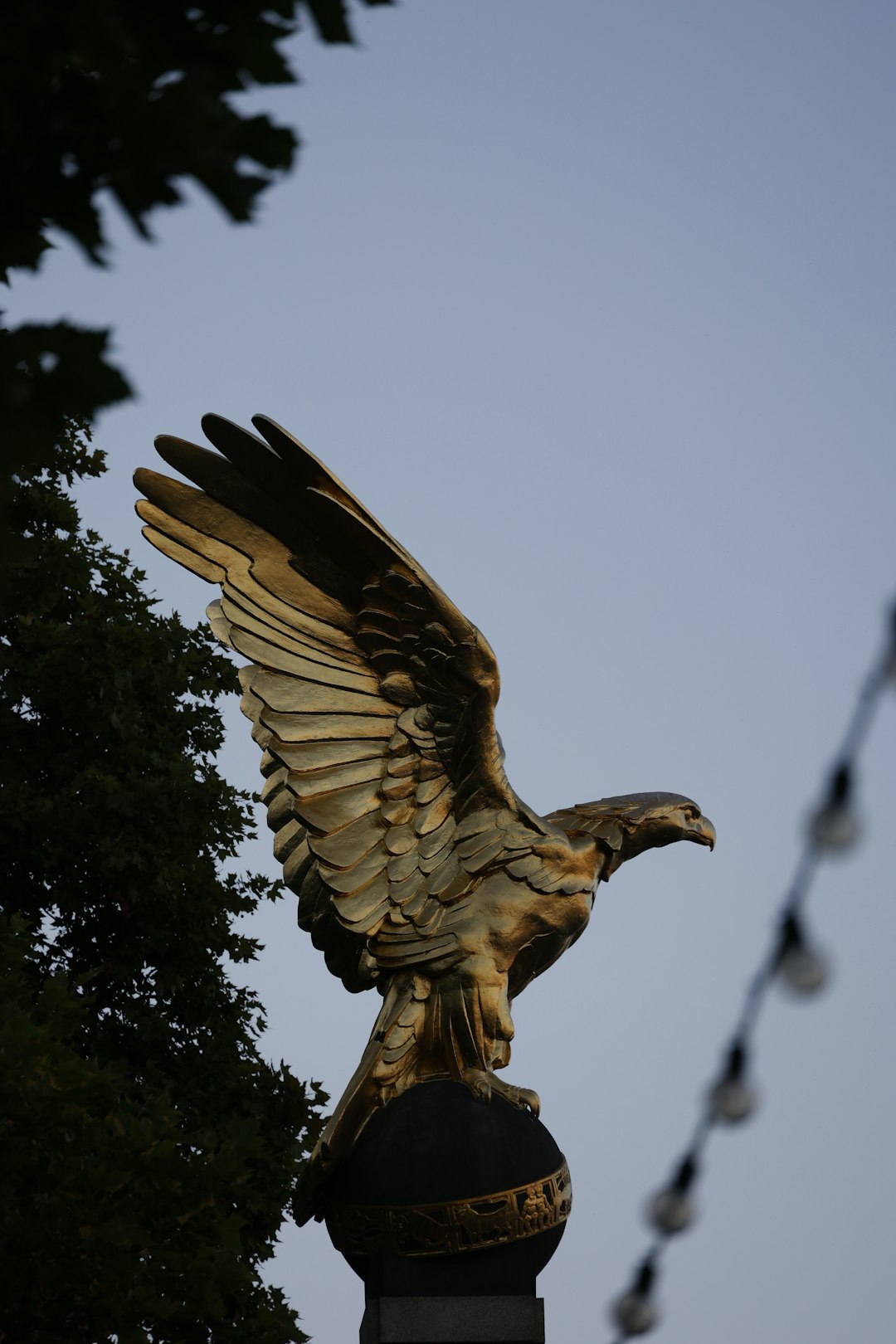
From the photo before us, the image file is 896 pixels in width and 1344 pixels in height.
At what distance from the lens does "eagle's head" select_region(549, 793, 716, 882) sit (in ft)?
27.5

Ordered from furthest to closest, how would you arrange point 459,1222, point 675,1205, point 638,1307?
1. point 459,1222
2. point 638,1307
3. point 675,1205

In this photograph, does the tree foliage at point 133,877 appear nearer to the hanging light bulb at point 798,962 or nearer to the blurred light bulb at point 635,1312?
the blurred light bulb at point 635,1312

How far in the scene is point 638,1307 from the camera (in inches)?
152

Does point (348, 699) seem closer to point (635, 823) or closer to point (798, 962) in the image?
point (635, 823)

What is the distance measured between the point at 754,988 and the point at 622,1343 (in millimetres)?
1334

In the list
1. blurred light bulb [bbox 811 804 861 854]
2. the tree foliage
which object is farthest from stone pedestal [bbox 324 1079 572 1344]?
blurred light bulb [bbox 811 804 861 854]

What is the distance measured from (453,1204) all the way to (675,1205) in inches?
160

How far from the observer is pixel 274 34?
335cm

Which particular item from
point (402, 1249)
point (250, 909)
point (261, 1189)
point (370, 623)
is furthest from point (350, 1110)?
point (250, 909)

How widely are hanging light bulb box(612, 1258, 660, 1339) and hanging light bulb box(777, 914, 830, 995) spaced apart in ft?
4.28

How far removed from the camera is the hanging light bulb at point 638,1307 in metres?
3.87

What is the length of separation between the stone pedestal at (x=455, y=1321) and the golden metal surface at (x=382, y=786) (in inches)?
27.4

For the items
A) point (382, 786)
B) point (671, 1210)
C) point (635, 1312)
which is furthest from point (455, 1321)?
point (671, 1210)

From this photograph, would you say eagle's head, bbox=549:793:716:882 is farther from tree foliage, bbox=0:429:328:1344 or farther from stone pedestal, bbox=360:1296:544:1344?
tree foliage, bbox=0:429:328:1344
